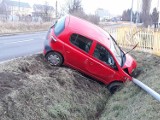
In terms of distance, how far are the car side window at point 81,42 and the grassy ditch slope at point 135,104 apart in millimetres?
1674

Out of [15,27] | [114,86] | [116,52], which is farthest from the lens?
[15,27]

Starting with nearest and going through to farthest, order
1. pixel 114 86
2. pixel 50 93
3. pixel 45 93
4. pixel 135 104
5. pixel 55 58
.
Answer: pixel 45 93 → pixel 50 93 → pixel 135 104 → pixel 55 58 → pixel 114 86

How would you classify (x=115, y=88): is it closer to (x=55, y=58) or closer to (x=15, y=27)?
(x=55, y=58)

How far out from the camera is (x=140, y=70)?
12039 millimetres

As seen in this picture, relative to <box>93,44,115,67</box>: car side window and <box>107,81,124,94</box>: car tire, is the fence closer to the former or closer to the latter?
<box>107,81,124,94</box>: car tire

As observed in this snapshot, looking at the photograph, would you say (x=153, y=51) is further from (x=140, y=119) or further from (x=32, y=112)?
(x=32, y=112)

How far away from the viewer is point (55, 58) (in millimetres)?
9852

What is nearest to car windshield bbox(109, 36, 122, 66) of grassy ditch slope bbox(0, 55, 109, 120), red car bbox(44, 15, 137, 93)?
red car bbox(44, 15, 137, 93)

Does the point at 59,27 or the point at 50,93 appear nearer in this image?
the point at 50,93

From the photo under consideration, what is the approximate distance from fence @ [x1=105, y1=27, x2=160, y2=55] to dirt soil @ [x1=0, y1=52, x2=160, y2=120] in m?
6.25

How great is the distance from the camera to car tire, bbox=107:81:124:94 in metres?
10.1

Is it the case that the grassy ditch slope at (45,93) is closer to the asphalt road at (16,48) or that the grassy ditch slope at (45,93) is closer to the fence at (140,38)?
the asphalt road at (16,48)

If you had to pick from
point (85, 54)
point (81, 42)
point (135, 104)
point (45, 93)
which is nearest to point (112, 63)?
point (85, 54)

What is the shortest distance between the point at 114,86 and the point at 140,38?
9.36 meters
